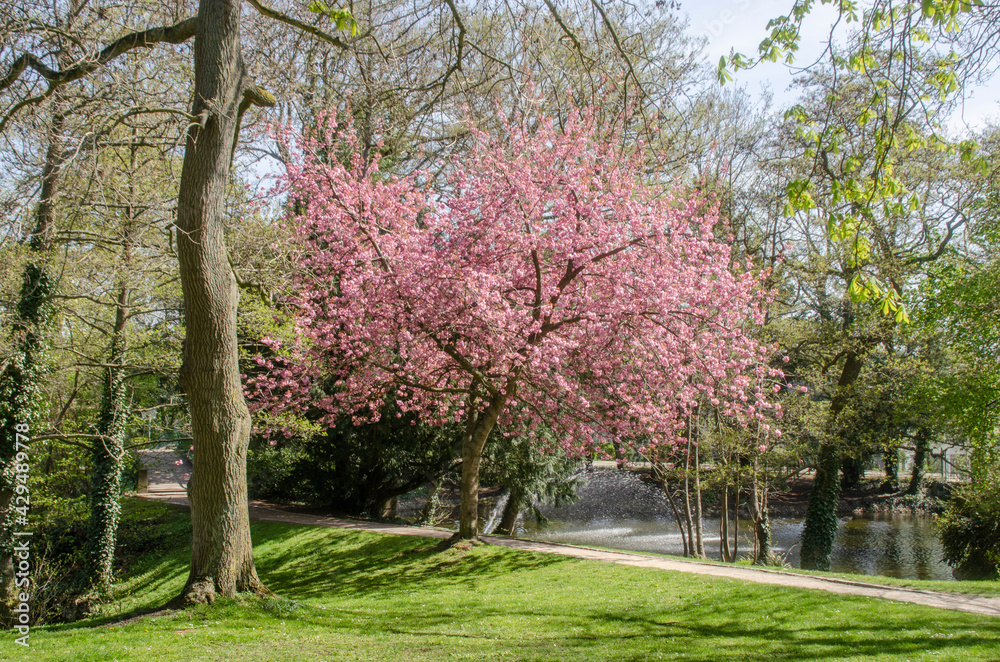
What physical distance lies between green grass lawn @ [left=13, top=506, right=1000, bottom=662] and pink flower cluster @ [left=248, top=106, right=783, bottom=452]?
2647mm

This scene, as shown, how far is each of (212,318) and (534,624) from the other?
15.3 feet

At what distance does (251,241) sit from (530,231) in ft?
13.8

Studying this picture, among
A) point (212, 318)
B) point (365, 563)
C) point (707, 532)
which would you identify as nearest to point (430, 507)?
point (365, 563)

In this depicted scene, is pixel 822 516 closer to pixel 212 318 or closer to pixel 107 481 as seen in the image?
pixel 212 318

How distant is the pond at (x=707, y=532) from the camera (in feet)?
55.0

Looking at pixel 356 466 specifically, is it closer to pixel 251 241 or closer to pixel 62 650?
pixel 251 241

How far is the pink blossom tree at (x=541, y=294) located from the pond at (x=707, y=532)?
731cm

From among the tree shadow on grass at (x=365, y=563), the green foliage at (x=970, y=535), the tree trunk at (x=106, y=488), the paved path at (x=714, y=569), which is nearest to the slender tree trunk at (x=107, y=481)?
the tree trunk at (x=106, y=488)

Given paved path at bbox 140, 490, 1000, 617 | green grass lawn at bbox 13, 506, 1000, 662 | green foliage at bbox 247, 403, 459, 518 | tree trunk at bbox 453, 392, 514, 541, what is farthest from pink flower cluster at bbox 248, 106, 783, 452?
green foliage at bbox 247, 403, 459, 518

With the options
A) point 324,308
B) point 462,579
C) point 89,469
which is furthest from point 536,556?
point 89,469

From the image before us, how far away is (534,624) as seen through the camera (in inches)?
273

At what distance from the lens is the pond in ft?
55.0

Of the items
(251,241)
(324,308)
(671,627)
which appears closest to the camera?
(671,627)

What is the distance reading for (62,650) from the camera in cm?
540
